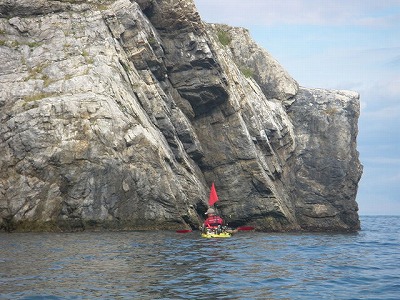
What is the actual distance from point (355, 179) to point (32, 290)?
50.9 meters

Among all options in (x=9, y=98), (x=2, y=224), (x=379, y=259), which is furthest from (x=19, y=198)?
(x=379, y=259)

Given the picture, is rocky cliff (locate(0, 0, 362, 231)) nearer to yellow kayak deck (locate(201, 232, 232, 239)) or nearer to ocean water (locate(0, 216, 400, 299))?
yellow kayak deck (locate(201, 232, 232, 239))

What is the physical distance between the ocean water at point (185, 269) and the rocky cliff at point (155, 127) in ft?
20.2

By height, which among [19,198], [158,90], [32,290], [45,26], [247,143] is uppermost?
[45,26]

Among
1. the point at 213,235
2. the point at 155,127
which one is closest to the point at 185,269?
the point at 213,235

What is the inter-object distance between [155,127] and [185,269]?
27.3 m

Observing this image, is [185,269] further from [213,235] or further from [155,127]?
[155,127]

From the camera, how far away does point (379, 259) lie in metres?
31.8

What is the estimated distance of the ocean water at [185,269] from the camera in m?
20.9

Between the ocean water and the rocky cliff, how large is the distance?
6.16m

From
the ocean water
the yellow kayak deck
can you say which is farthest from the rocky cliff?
the ocean water

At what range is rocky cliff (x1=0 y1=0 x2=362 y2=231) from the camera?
45.1 m

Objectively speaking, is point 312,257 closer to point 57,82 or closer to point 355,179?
point 57,82

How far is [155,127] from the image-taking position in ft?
172
